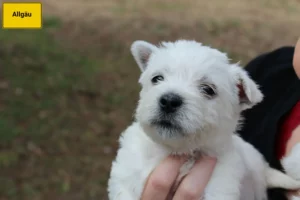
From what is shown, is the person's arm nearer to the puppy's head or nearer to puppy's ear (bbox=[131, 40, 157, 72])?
the puppy's head

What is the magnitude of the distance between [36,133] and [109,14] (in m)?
4.61

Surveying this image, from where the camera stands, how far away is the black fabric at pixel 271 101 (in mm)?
2412

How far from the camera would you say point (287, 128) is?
238 centimetres

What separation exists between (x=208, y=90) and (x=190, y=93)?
14 cm

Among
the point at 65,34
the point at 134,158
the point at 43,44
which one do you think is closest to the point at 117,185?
the point at 134,158

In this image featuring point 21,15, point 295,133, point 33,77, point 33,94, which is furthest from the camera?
point 33,77

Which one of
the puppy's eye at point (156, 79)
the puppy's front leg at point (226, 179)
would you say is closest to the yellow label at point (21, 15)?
the puppy's eye at point (156, 79)

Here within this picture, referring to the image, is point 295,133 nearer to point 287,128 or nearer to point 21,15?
point 287,128

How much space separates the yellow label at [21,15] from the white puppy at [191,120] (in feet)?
15.5

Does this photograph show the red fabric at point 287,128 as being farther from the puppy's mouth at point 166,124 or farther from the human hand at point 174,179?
the puppy's mouth at point 166,124

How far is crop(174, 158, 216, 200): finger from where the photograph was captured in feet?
6.84

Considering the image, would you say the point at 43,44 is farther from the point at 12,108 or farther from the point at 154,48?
the point at 154,48

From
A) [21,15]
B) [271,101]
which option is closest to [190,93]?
[271,101]

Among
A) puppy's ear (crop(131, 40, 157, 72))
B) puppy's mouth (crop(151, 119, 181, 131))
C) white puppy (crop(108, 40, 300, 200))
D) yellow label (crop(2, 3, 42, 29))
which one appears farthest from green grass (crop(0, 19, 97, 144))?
puppy's mouth (crop(151, 119, 181, 131))
